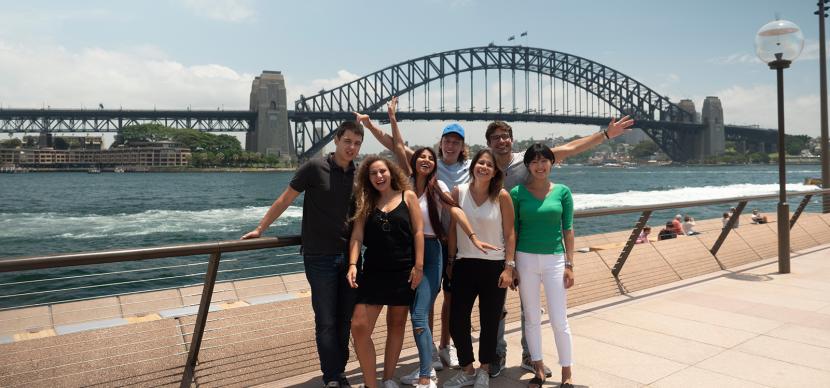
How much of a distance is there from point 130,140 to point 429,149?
11742cm

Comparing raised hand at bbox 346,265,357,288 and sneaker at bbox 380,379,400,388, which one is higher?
raised hand at bbox 346,265,357,288

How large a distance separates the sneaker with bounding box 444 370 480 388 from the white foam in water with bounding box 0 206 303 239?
21.4m

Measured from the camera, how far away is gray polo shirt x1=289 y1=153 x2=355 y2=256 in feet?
9.89

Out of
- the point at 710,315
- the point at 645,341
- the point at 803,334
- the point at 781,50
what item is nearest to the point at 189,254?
the point at 645,341

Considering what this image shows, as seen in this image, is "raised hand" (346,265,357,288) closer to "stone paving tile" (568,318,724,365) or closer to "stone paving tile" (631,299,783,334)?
"stone paving tile" (568,318,724,365)

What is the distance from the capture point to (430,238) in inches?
125

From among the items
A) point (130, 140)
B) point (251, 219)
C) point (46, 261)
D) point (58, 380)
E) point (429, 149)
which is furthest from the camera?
point (130, 140)

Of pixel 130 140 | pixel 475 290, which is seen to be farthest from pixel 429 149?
pixel 130 140

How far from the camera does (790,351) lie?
3.74 m

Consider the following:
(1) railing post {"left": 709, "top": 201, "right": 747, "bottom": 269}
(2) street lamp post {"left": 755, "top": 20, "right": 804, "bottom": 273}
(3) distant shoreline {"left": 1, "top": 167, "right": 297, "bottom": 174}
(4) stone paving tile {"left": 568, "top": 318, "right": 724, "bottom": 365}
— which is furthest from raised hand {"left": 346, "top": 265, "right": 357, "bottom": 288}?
(3) distant shoreline {"left": 1, "top": 167, "right": 297, "bottom": 174}

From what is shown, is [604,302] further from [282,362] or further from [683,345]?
[282,362]

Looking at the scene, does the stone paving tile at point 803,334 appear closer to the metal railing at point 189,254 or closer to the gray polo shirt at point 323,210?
the gray polo shirt at point 323,210

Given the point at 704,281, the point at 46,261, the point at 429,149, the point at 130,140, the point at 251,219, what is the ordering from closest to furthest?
the point at 46,261
the point at 429,149
the point at 704,281
the point at 251,219
the point at 130,140

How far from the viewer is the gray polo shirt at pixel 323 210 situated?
9.89 feet
